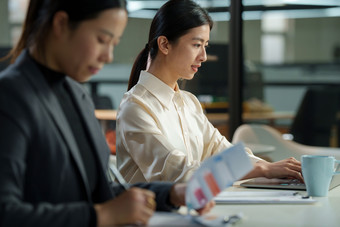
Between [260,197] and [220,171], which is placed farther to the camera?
[260,197]

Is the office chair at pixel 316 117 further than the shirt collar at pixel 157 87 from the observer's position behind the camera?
Yes

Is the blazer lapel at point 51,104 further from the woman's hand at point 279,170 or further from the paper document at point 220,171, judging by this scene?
the woman's hand at point 279,170

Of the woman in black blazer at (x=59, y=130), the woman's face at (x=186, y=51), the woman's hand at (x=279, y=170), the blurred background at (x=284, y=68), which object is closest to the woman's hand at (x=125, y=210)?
the woman in black blazer at (x=59, y=130)

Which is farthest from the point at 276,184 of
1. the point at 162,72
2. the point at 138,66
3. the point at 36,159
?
the point at 36,159

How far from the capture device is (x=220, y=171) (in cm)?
112

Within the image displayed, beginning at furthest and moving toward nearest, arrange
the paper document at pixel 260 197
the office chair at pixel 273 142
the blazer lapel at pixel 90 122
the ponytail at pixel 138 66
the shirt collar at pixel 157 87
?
the office chair at pixel 273 142, the ponytail at pixel 138 66, the shirt collar at pixel 157 87, the paper document at pixel 260 197, the blazer lapel at pixel 90 122

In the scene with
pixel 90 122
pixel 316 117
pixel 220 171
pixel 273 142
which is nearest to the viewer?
pixel 220 171

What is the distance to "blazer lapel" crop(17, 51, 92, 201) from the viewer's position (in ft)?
3.73

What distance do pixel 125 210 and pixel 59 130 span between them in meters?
0.21

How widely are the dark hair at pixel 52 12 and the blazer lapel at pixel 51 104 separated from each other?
0.05 metres

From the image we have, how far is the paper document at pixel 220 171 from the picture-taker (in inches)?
43.8

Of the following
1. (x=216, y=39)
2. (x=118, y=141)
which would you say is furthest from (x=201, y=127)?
(x=216, y=39)

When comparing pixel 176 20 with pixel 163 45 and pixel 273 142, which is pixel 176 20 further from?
pixel 273 142

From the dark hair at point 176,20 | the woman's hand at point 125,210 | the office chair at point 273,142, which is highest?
the dark hair at point 176,20
